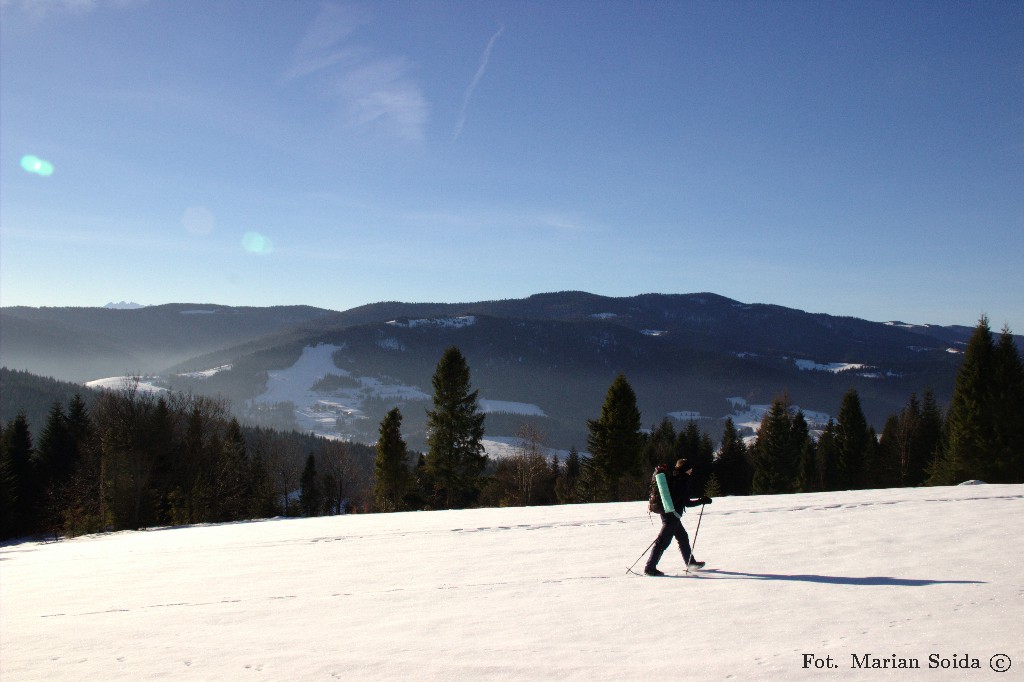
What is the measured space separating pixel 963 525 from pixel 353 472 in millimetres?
57736

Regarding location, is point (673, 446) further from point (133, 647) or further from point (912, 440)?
point (133, 647)

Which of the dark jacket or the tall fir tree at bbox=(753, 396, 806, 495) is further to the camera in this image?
the tall fir tree at bbox=(753, 396, 806, 495)

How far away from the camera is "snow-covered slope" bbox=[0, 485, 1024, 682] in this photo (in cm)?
622

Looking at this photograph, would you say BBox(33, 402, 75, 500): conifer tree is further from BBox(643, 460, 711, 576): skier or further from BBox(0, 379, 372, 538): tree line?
BBox(643, 460, 711, 576): skier

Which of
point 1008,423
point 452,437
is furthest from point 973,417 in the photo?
point 452,437

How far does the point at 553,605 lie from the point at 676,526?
2.40 m

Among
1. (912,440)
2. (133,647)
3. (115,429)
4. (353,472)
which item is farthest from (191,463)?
(912,440)

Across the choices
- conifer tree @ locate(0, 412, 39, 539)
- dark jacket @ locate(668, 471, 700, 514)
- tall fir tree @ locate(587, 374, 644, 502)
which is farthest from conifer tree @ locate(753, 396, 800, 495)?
conifer tree @ locate(0, 412, 39, 539)

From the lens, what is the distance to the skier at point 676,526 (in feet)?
31.7

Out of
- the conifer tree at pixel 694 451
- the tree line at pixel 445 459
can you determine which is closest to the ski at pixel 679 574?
the tree line at pixel 445 459

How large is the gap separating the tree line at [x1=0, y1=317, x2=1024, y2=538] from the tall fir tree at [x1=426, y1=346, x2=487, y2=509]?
9 cm

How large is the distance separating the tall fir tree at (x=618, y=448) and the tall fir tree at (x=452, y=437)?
7504 mm

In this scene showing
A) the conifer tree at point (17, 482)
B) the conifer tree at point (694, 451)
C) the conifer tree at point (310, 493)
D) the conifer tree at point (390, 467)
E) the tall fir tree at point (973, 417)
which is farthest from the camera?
the conifer tree at point (310, 493)

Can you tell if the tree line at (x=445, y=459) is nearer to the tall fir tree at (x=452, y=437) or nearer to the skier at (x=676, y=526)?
the tall fir tree at (x=452, y=437)
